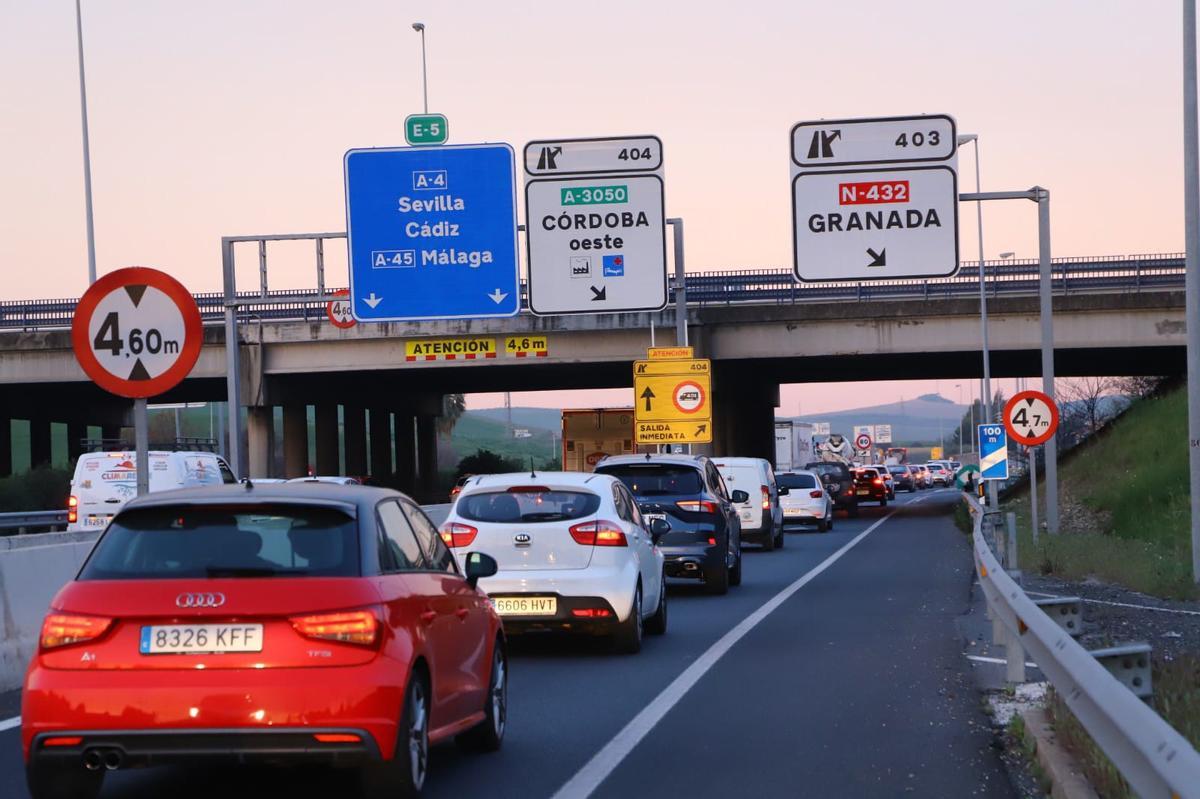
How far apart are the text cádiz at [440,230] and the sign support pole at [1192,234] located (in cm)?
1040

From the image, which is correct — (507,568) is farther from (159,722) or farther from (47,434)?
(47,434)

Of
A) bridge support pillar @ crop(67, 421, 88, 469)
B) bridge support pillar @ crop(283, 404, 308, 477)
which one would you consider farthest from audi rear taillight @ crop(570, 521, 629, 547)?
bridge support pillar @ crop(67, 421, 88, 469)

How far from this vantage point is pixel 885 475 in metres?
79.7

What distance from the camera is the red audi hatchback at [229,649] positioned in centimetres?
680

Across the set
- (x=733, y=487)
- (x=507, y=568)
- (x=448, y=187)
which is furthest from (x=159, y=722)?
(x=733, y=487)

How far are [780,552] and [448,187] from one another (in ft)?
34.7

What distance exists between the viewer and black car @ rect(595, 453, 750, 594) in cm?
2064

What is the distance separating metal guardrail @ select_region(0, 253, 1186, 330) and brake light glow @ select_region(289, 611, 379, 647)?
38284 mm

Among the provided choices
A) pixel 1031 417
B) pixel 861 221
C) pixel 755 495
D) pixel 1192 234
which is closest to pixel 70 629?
pixel 1192 234

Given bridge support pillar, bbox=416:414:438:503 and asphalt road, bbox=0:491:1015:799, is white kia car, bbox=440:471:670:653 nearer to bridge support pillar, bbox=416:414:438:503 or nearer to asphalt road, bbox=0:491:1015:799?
asphalt road, bbox=0:491:1015:799

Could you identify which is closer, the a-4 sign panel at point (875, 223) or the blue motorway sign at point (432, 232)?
the a-4 sign panel at point (875, 223)

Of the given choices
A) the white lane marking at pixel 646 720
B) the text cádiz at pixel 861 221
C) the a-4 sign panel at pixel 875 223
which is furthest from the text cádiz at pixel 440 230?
the white lane marking at pixel 646 720

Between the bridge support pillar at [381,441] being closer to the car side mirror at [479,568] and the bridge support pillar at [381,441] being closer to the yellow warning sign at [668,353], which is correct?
the yellow warning sign at [668,353]

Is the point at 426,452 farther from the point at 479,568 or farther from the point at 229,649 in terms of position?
the point at 229,649
